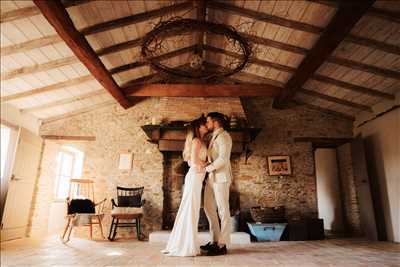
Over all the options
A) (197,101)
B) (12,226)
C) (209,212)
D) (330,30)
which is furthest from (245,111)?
(12,226)

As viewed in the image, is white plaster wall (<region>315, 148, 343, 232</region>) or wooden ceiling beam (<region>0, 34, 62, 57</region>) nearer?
wooden ceiling beam (<region>0, 34, 62, 57</region>)

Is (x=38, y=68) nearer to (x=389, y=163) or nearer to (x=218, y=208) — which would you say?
(x=218, y=208)

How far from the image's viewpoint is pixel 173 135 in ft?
19.4

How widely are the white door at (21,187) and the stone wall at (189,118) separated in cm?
38

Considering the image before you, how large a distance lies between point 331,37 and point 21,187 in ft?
20.6

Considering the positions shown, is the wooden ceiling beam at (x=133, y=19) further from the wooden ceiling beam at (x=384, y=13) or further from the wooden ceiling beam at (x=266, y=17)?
the wooden ceiling beam at (x=384, y=13)

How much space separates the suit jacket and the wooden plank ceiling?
6.32 feet

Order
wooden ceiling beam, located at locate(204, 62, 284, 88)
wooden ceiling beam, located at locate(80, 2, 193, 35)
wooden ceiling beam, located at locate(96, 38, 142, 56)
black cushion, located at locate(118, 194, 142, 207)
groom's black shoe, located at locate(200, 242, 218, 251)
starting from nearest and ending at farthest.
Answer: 1. groom's black shoe, located at locate(200, 242, 218, 251)
2. wooden ceiling beam, located at locate(80, 2, 193, 35)
3. wooden ceiling beam, located at locate(96, 38, 142, 56)
4. black cushion, located at locate(118, 194, 142, 207)
5. wooden ceiling beam, located at locate(204, 62, 284, 88)

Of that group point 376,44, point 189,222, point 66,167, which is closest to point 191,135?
point 189,222

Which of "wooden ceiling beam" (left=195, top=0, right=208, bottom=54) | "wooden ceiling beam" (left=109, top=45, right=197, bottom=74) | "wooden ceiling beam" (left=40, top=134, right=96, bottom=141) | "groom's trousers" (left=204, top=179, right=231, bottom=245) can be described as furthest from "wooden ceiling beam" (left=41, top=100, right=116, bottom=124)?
"groom's trousers" (left=204, top=179, right=231, bottom=245)

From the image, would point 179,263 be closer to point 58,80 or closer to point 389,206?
point 58,80

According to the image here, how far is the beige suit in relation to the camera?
131 inches

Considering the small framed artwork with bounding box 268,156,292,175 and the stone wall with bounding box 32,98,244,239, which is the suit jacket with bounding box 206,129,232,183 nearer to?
the stone wall with bounding box 32,98,244,239

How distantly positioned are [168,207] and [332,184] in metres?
4.76
